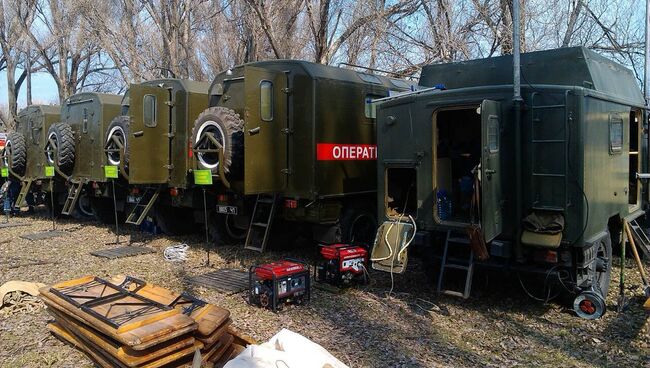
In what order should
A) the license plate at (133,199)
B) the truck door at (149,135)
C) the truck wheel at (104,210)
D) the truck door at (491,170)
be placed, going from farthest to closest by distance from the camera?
the truck wheel at (104,210) < the license plate at (133,199) < the truck door at (149,135) < the truck door at (491,170)

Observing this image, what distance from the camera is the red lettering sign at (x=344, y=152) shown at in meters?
8.29

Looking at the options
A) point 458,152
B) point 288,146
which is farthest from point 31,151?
point 458,152

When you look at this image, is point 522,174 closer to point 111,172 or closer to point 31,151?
point 111,172

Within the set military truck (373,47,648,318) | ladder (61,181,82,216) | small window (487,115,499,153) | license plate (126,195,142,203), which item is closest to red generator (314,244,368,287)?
military truck (373,47,648,318)

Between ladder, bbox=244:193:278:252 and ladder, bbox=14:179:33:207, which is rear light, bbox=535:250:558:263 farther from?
ladder, bbox=14:179:33:207

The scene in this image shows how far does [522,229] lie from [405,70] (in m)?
10.9

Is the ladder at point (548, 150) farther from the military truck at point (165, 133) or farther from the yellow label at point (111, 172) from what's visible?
the yellow label at point (111, 172)

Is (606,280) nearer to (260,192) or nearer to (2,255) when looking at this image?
(260,192)

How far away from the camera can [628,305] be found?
20.4 ft

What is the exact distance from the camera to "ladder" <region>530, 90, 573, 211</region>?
5512 mm

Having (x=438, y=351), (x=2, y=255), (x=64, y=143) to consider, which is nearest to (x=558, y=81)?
(x=438, y=351)

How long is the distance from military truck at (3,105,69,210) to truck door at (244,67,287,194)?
748 centimetres

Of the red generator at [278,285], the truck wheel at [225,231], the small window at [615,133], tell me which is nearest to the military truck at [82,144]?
the truck wheel at [225,231]

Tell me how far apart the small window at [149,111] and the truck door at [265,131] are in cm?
263
